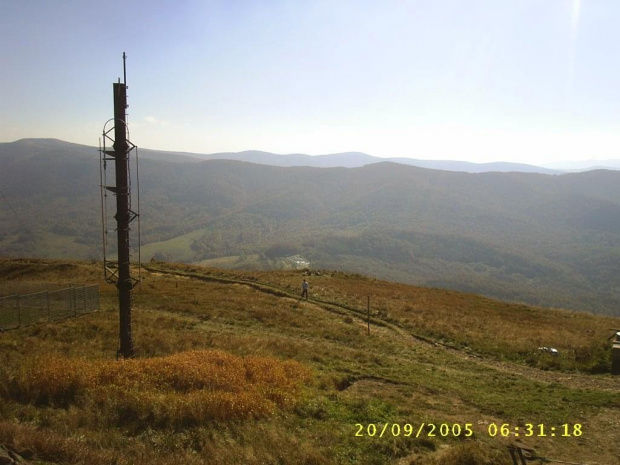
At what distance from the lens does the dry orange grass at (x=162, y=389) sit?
32.8 feet

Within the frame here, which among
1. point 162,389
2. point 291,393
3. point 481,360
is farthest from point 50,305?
point 481,360

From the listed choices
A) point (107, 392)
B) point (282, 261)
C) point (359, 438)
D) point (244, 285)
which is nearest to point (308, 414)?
point (359, 438)

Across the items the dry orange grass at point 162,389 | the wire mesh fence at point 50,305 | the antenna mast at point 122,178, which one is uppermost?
the antenna mast at point 122,178

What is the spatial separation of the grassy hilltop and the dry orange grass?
0.04 m

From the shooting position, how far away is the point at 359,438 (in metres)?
9.84

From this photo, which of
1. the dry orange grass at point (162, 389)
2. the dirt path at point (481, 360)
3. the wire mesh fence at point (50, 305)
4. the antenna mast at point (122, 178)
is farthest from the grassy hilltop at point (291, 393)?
the antenna mast at point (122, 178)

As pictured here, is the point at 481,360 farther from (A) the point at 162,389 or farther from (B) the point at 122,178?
(B) the point at 122,178

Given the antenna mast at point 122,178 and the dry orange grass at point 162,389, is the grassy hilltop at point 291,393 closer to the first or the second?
the dry orange grass at point 162,389

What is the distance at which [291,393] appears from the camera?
476 inches

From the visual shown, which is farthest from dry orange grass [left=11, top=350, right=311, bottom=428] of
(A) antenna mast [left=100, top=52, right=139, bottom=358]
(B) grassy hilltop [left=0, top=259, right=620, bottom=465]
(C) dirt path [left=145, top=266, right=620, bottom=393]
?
(C) dirt path [left=145, top=266, right=620, bottom=393]

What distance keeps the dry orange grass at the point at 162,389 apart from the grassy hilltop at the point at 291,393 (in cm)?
4

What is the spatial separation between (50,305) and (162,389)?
57.4 ft

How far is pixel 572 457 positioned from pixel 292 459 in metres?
6.92

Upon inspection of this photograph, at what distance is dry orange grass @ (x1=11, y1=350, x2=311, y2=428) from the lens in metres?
9.98
